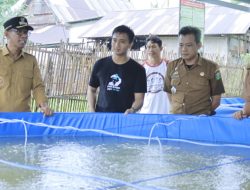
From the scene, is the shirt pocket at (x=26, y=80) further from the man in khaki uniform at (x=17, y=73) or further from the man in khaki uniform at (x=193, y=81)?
the man in khaki uniform at (x=193, y=81)

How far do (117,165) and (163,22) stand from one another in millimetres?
14866

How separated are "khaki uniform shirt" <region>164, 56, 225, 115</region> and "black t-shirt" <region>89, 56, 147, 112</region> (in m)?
0.27

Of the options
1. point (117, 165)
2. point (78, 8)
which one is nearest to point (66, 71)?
point (117, 165)

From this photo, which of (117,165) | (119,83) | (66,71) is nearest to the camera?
(117,165)

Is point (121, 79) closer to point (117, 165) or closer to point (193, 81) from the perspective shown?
point (193, 81)

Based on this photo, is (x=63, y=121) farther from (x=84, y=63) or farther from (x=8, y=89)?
(x=84, y=63)

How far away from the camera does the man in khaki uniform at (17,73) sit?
332 cm

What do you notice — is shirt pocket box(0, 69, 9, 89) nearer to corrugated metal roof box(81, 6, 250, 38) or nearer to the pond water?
the pond water

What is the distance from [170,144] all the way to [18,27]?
4.64 feet

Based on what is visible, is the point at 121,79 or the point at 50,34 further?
the point at 50,34

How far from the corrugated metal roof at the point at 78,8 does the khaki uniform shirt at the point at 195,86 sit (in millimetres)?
17362

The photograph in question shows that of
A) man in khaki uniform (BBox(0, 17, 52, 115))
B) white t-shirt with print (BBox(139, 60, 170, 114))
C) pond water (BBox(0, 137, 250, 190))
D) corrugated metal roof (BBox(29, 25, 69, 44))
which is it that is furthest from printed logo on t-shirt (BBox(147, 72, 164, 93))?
corrugated metal roof (BBox(29, 25, 69, 44))

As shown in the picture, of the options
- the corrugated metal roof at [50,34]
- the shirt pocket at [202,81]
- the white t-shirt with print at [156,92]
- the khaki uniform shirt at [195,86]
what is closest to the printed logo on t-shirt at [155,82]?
the white t-shirt with print at [156,92]

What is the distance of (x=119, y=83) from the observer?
346cm
